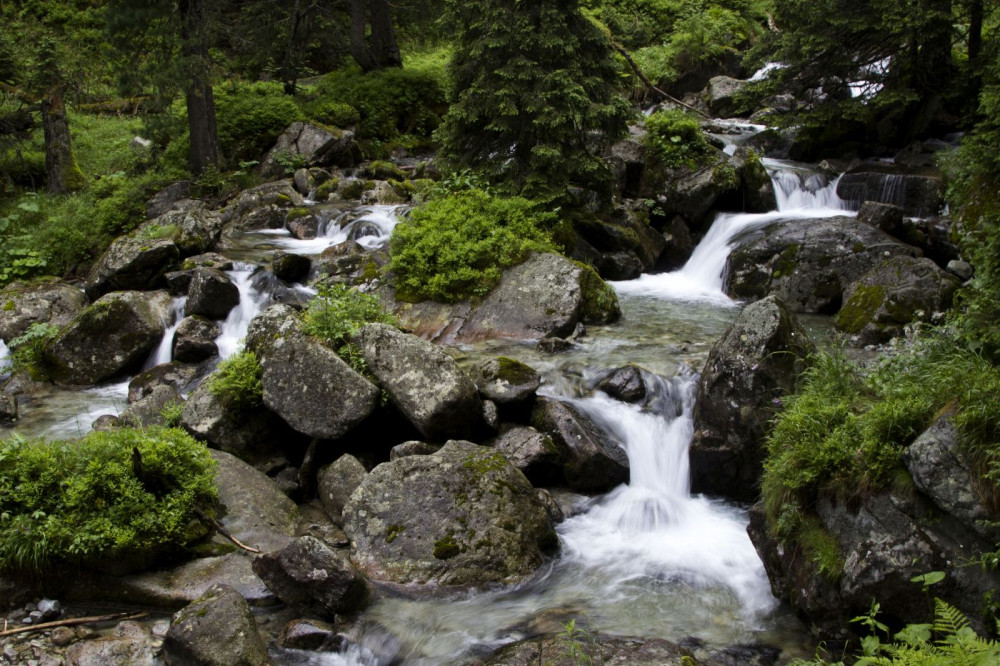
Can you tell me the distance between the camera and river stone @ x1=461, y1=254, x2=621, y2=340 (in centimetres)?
1123

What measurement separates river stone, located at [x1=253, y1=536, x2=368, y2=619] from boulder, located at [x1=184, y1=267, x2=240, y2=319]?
7104mm

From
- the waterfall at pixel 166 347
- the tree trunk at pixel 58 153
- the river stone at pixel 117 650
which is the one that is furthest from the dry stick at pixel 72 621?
the tree trunk at pixel 58 153

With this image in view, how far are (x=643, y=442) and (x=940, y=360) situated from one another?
347cm

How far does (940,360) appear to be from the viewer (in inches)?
223

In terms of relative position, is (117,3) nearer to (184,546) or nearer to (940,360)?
(184,546)

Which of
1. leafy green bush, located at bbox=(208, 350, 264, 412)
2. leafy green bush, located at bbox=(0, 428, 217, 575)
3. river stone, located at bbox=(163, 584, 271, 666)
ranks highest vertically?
leafy green bush, located at bbox=(208, 350, 264, 412)

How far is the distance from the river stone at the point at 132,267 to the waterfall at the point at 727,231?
29.5 ft

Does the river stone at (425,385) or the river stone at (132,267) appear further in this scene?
the river stone at (132,267)

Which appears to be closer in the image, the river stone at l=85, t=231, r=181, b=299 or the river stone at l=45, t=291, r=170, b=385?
the river stone at l=45, t=291, r=170, b=385

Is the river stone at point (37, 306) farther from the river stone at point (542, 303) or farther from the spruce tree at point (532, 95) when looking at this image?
the spruce tree at point (532, 95)

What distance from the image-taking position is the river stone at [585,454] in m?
7.89

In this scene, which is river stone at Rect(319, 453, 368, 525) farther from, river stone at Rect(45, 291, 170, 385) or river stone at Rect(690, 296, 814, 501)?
river stone at Rect(45, 291, 170, 385)

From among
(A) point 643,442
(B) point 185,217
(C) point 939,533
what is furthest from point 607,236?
(C) point 939,533

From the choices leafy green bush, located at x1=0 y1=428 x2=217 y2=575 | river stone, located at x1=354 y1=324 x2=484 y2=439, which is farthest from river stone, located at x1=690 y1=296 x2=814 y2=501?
leafy green bush, located at x1=0 y1=428 x2=217 y2=575
